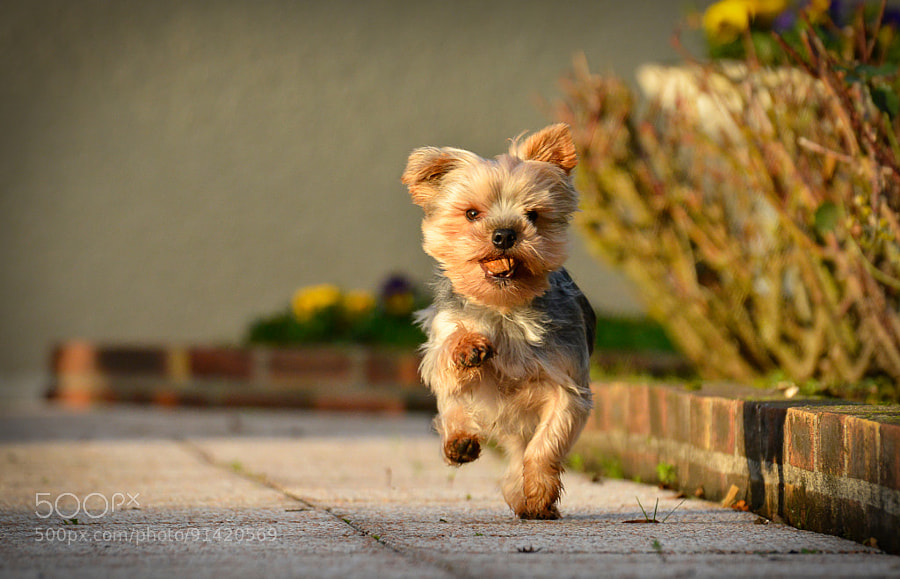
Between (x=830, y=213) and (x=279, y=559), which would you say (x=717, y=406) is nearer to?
(x=830, y=213)

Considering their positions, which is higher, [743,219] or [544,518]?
[743,219]

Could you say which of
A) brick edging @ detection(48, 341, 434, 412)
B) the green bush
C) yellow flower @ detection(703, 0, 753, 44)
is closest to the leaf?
the green bush

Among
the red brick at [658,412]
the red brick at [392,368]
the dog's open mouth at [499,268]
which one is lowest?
the red brick at [392,368]

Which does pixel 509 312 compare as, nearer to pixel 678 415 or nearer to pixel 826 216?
pixel 678 415

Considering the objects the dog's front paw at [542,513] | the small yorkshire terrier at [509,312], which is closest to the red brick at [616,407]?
the small yorkshire terrier at [509,312]

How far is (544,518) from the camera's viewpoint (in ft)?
13.8

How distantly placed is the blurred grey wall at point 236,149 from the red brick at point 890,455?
902 centimetres

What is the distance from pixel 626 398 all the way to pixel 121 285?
812 centimetres

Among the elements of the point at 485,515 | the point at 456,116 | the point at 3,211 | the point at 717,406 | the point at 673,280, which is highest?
the point at 456,116

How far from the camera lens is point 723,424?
466cm

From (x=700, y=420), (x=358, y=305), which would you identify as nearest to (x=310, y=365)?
(x=358, y=305)

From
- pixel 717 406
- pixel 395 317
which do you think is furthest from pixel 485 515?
pixel 395 317

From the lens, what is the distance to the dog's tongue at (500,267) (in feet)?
13.5

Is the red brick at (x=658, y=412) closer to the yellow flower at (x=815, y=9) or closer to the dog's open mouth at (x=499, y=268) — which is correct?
the dog's open mouth at (x=499, y=268)
